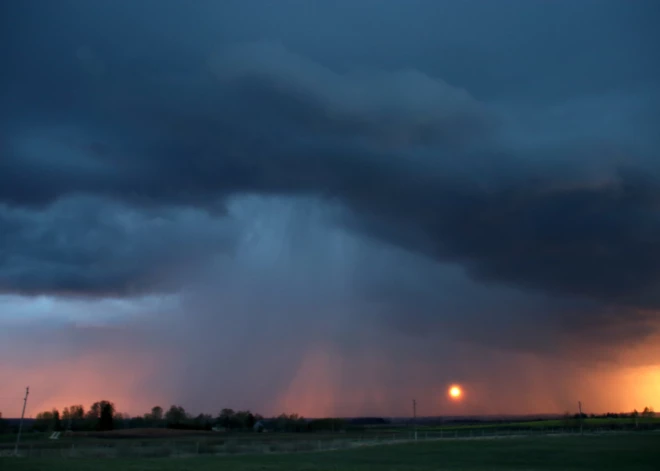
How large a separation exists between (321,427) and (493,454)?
145m

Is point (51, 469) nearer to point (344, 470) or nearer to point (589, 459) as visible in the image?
point (344, 470)

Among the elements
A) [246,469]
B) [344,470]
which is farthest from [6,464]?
[344,470]

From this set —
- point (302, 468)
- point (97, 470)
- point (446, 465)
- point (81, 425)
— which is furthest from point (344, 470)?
point (81, 425)

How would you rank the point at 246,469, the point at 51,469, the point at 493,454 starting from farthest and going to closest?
the point at 493,454 < the point at 246,469 < the point at 51,469

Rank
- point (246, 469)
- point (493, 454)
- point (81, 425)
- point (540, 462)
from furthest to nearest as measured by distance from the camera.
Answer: point (81, 425) → point (493, 454) → point (540, 462) → point (246, 469)

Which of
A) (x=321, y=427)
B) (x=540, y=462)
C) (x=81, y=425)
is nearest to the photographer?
(x=540, y=462)

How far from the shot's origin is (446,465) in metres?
47.1

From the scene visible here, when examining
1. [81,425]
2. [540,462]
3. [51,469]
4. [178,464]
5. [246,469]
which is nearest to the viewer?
[51,469]

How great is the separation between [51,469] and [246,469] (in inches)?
509

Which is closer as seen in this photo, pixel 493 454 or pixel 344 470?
pixel 344 470

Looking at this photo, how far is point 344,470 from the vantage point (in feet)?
134

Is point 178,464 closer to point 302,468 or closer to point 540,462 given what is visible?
point 302,468

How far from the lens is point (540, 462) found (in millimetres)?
51281

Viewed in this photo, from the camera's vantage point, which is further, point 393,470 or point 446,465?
point 446,465
